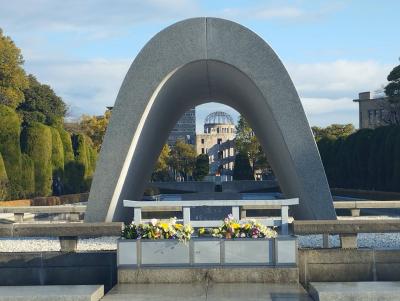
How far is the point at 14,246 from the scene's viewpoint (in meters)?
18.3

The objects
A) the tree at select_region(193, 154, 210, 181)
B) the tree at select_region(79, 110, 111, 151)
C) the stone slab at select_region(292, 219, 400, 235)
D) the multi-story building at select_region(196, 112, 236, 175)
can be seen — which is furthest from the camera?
the multi-story building at select_region(196, 112, 236, 175)

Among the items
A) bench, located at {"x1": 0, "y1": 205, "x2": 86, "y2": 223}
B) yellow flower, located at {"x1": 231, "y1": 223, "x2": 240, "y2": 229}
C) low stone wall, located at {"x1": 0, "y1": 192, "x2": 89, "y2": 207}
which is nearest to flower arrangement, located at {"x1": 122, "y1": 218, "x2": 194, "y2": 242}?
yellow flower, located at {"x1": 231, "y1": 223, "x2": 240, "y2": 229}

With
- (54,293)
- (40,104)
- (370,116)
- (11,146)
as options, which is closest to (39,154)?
(11,146)

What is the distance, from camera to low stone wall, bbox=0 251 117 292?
11.3 meters

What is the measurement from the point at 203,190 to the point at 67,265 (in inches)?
1876

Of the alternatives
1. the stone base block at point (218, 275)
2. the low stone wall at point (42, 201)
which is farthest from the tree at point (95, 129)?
the stone base block at point (218, 275)

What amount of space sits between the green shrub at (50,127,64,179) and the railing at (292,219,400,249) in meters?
30.5

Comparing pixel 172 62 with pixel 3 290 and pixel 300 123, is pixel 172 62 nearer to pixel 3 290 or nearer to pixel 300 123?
pixel 300 123

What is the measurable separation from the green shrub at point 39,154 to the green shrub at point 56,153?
2.94 metres

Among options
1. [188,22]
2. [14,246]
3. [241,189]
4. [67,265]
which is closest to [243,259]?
[67,265]

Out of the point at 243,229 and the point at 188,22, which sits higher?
the point at 188,22

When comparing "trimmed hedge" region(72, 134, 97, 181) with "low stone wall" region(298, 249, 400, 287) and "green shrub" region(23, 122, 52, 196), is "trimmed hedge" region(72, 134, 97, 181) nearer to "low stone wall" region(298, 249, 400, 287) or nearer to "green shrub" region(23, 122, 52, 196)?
"green shrub" region(23, 122, 52, 196)

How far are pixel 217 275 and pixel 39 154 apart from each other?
30075mm

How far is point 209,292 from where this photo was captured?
9.71 meters
